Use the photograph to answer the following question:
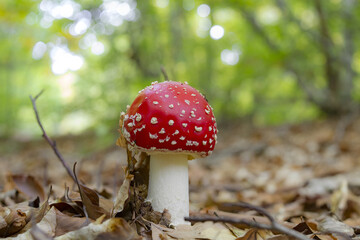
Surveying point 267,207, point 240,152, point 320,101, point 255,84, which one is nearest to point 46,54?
point 255,84

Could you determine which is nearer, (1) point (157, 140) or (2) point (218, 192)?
(1) point (157, 140)

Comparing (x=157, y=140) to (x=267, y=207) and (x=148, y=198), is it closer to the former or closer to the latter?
(x=148, y=198)

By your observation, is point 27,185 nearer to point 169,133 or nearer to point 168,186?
point 168,186

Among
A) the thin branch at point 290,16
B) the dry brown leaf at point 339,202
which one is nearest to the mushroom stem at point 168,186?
the dry brown leaf at point 339,202

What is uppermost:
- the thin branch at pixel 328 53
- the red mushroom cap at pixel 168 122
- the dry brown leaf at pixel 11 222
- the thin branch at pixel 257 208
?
the thin branch at pixel 328 53

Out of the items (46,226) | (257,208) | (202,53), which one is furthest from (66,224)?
(202,53)

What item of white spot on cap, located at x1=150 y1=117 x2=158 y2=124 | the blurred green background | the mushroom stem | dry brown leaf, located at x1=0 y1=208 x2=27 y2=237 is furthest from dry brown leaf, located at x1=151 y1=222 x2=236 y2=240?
the blurred green background

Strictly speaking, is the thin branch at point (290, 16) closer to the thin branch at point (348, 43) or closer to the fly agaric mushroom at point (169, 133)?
the thin branch at point (348, 43)

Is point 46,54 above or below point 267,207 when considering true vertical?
above
